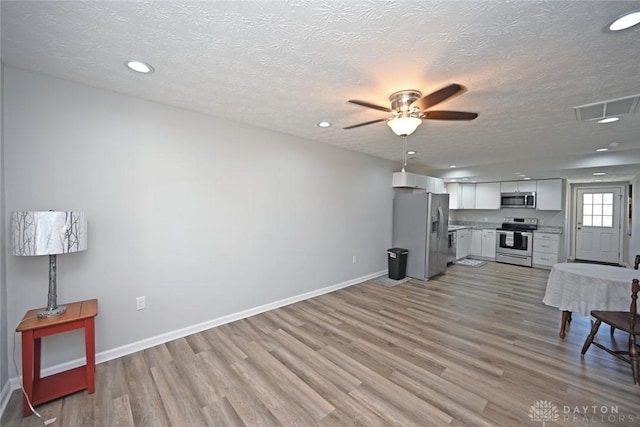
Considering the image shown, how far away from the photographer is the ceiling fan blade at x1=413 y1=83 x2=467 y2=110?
1628mm

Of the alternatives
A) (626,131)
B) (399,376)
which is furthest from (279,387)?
(626,131)

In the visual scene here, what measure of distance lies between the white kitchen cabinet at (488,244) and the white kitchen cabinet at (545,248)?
2.69 ft

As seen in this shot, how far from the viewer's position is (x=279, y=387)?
201cm

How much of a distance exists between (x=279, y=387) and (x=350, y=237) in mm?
2877

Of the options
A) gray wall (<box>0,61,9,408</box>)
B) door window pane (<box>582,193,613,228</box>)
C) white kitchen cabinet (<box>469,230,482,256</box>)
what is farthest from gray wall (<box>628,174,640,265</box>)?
gray wall (<box>0,61,9,408</box>)

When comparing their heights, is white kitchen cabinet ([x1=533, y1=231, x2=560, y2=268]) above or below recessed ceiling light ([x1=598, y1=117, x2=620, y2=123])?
below

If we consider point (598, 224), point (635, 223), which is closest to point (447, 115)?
point (635, 223)

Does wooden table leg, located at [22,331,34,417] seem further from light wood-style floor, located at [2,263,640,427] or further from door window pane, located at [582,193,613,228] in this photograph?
door window pane, located at [582,193,613,228]

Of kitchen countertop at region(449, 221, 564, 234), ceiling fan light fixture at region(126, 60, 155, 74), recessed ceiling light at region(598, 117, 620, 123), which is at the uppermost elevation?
recessed ceiling light at region(598, 117, 620, 123)

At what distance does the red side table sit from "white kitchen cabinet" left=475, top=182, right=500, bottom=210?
8223mm

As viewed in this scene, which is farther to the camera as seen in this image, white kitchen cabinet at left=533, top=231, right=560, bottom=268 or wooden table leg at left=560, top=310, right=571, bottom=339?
white kitchen cabinet at left=533, top=231, right=560, bottom=268

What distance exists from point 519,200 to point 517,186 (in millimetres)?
391

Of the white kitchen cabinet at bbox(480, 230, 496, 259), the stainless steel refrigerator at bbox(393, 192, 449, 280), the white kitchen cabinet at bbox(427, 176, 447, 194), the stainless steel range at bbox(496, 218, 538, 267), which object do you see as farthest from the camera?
the white kitchen cabinet at bbox(480, 230, 496, 259)

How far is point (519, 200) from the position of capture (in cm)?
654
